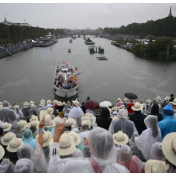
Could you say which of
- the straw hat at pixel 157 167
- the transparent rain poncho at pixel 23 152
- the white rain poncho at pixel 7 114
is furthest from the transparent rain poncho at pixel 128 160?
the white rain poncho at pixel 7 114

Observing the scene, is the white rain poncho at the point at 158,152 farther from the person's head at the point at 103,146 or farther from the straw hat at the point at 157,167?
the person's head at the point at 103,146

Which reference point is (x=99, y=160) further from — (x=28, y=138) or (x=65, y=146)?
(x=28, y=138)

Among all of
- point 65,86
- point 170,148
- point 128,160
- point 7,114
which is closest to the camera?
point 170,148

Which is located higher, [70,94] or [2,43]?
[2,43]

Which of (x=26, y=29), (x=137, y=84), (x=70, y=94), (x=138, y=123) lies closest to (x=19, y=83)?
(x=70, y=94)

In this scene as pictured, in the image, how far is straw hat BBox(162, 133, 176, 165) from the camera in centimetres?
182

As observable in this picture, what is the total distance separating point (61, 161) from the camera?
206cm

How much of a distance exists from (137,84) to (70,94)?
8.79 m

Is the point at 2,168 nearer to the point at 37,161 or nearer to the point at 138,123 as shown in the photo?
the point at 37,161

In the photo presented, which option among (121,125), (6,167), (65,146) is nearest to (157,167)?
(65,146)

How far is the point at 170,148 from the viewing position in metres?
1.88

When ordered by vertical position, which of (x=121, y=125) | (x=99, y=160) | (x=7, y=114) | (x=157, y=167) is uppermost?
(x=99, y=160)

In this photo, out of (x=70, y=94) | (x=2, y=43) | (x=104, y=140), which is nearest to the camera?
(x=104, y=140)

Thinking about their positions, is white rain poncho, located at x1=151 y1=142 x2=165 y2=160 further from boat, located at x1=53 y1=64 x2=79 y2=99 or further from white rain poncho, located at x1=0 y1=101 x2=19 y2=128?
boat, located at x1=53 y1=64 x2=79 y2=99
